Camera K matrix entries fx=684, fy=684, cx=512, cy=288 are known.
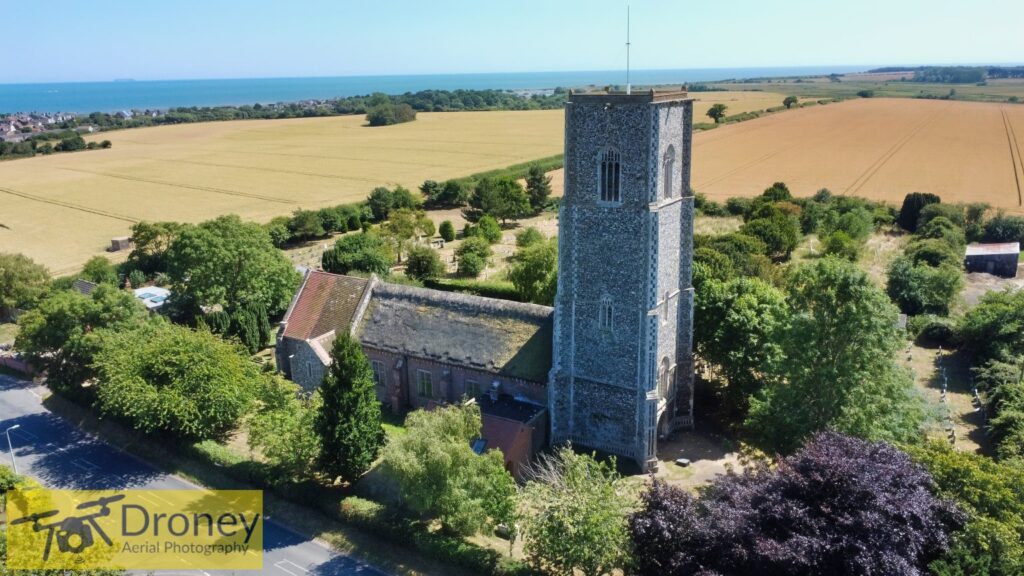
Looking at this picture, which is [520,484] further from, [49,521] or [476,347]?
[49,521]

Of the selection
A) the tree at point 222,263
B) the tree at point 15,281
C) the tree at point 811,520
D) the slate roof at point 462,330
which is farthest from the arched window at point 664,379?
the tree at point 15,281

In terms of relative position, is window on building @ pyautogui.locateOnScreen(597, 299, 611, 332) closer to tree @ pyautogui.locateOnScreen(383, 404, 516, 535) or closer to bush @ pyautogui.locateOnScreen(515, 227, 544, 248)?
tree @ pyautogui.locateOnScreen(383, 404, 516, 535)

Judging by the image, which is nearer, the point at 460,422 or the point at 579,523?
the point at 579,523

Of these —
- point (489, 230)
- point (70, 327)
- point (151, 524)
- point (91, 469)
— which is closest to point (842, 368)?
point (151, 524)

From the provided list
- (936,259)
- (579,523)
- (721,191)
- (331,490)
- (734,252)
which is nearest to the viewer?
(579,523)

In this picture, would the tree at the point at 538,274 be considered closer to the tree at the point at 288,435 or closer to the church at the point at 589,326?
the church at the point at 589,326

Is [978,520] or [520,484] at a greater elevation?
[978,520]

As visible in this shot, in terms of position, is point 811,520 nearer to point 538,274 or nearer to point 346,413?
point 346,413

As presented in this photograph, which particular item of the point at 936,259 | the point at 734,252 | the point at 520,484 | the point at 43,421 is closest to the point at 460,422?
the point at 520,484

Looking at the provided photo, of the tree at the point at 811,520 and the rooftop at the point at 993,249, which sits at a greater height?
the tree at the point at 811,520
